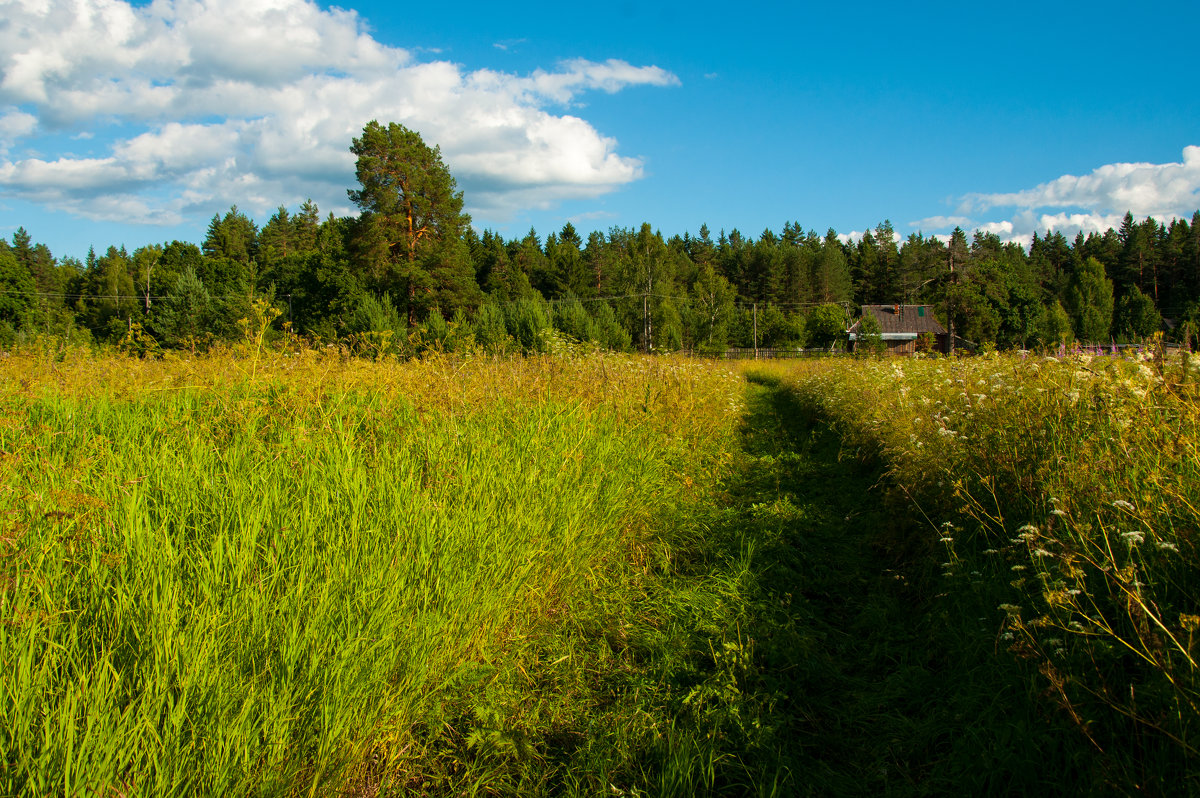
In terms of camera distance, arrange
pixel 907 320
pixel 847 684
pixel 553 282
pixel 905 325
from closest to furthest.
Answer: pixel 847 684
pixel 905 325
pixel 907 320
pixel 553 282

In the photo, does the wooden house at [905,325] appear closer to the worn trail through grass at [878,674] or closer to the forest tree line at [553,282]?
the forest tree line at [553,282]

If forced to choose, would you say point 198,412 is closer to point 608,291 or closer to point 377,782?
point 377,782

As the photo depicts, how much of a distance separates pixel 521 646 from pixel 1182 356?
4.72 meters

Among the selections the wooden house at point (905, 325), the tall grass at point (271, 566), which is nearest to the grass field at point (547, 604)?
the tall grass at point (271, 566)

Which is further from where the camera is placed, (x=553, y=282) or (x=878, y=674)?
(x=553, y=282)

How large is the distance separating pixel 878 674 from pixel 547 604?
1.78 m

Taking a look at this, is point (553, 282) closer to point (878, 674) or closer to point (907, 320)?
point (907, 320)

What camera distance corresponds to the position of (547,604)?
3326 mm

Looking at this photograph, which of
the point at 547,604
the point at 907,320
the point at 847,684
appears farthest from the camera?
the point at 907,320

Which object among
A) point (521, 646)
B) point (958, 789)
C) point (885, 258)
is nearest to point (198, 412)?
point (521, 646)

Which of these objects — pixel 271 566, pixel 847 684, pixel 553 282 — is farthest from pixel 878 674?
pixel 553 282

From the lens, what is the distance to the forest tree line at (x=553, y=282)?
3722 cm

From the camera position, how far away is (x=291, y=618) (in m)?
1.98

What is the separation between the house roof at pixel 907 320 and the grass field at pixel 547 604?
2333 inches
